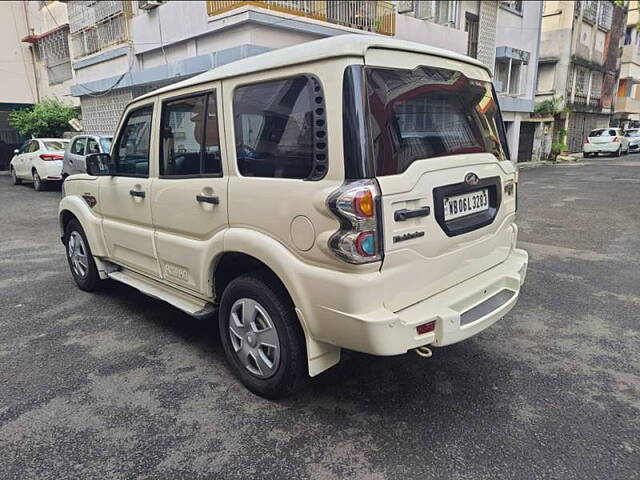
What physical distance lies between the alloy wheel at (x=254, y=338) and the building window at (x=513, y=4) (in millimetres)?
21519

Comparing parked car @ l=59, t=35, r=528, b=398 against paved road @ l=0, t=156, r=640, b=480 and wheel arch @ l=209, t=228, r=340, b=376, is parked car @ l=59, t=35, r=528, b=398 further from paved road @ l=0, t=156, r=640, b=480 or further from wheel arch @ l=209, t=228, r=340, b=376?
paved road @ l=0, t=156, r=640, b=480

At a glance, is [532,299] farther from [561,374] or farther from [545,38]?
[545,38]

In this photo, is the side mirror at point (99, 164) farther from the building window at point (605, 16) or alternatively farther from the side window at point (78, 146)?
the building window at point (605, 16)

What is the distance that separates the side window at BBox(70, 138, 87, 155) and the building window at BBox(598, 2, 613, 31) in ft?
98.8

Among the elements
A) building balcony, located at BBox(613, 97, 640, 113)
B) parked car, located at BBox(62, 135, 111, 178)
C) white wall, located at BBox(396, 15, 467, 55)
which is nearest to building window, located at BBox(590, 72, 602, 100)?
building balcony, located at BBox(613, 97, 640, 113)

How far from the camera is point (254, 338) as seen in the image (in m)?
2.90

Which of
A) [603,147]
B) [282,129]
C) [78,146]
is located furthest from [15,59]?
[603,147]

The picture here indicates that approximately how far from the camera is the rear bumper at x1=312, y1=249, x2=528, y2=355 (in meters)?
2.28

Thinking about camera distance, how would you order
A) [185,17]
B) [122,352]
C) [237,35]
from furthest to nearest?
[185,17], [237,35], [122,352]

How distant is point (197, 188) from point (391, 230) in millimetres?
1451

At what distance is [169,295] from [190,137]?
1.26 metres

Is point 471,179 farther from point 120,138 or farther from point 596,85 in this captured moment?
point 596,85

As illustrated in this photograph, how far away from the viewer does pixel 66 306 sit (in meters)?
4.55

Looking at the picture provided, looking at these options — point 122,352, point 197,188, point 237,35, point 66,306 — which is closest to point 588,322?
point 197,188
